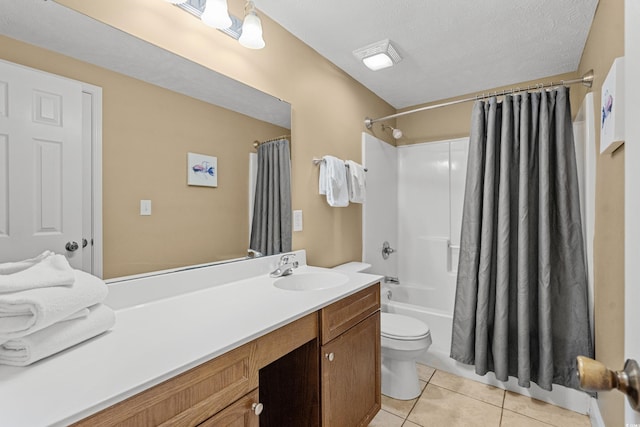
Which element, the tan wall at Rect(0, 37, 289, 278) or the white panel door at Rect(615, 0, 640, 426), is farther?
the tan wall at Rect(0, 37, 289, 278)

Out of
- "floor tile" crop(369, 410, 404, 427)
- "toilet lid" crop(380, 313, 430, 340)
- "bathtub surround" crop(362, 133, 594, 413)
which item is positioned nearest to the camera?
"floor tile" crop(369, 410, 404, 427)

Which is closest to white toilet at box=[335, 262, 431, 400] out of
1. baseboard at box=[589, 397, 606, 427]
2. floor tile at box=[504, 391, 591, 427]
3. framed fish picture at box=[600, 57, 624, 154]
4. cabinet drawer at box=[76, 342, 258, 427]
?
floor tile at box=[504, 391, 591, 427]

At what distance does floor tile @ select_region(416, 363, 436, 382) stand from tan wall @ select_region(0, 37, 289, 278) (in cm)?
165

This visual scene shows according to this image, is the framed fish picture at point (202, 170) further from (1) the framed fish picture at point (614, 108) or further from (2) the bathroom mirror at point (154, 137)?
(1) the framed fish picture at point (614, 108)

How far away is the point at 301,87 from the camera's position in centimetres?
199

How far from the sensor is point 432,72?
2395 mm

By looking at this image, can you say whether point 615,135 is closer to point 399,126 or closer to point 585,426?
point 585,426

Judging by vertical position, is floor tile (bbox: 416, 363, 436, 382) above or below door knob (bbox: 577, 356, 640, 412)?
below

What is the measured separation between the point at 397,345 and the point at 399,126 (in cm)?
221

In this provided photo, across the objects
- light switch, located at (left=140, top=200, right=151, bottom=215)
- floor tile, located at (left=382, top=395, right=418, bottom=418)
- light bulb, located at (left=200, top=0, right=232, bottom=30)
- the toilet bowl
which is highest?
light bulb, located at (left=200, top=0, right=232, bottom=30)

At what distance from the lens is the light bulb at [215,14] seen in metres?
1.28

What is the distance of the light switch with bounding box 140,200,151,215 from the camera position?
1200 mm

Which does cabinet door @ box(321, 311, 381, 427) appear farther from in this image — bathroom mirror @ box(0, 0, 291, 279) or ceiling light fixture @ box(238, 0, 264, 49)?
ceiling light fixture @ box(238, 0, 264, 49)

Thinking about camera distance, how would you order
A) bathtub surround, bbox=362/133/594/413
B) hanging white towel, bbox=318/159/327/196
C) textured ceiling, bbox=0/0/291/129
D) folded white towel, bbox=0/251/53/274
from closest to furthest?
folded white towel, bbox=0/251/53/274, textured ceiling, bbox=0/0/291/129, hanging white towel, bbox=318/159/327/196, bathtub surround, bbox=362/133/594/413
